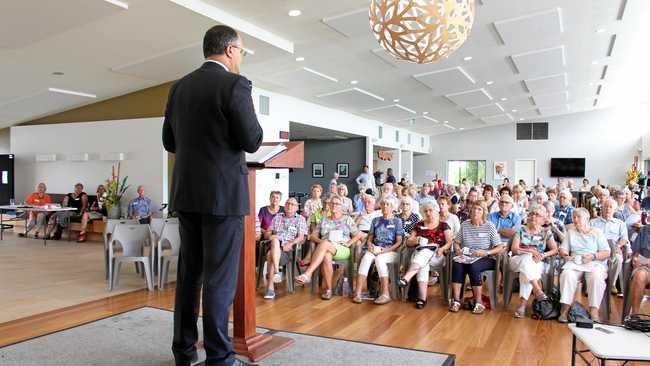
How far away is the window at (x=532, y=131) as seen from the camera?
20078mm

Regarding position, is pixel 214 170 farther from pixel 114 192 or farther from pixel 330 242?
pixel 114 192

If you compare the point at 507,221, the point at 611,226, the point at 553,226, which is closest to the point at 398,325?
the point at 507,221

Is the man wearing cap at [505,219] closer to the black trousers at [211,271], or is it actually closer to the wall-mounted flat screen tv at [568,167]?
the black trousers at [211,271]

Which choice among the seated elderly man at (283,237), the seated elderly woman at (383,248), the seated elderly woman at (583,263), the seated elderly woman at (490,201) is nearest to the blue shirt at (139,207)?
the seated elderly man at (283,237)

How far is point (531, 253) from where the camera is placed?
15.3 feet

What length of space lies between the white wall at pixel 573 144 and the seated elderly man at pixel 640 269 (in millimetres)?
16696

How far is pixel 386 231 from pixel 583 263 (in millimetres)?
1899

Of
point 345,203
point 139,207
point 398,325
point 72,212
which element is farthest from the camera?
point 72,212

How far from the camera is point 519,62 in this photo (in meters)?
9.69

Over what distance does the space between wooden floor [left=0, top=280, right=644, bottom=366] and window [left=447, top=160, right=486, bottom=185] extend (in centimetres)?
1669

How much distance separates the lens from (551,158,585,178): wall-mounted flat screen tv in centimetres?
1947

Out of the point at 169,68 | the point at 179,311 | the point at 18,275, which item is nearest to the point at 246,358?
the point at 179,311

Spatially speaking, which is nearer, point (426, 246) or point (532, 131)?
point (426, 246)

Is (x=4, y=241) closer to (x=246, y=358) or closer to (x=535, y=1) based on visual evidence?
(x=246, y=358)
